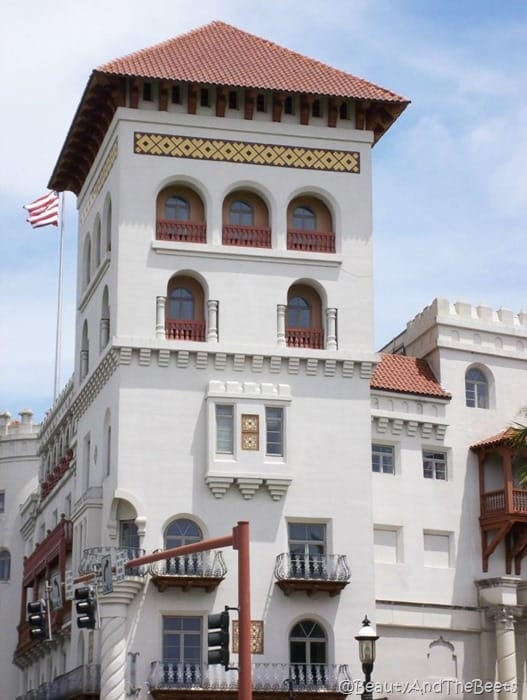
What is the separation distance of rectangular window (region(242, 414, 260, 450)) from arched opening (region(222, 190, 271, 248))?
5719 millimetres

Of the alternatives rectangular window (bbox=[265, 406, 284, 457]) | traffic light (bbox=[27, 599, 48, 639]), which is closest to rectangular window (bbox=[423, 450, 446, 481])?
rectangular window (bbox=[265, 406, 284, 457])

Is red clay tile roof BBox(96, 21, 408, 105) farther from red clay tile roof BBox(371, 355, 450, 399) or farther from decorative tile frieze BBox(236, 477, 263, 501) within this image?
decorative tile frieze BBox(236, 477, 263, 501)

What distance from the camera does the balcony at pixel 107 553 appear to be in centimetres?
4478

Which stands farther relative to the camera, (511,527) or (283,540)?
(511,527)

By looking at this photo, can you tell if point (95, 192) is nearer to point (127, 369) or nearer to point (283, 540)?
point (127, 369)

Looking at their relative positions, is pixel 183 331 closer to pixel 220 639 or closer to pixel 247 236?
pixel 247 236

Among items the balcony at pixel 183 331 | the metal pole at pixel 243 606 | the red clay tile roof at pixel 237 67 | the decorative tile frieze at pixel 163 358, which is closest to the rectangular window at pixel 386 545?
the balcony at pixel 183 331

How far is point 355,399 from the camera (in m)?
48.7

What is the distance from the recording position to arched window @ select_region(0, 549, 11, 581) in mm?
74812

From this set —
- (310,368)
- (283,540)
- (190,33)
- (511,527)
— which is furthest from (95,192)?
(511,527)

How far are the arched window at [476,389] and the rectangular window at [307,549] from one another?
913cm

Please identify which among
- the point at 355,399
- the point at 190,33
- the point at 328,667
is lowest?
the point at 328,667

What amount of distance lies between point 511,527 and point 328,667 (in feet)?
29.7

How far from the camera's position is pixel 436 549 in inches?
2029
